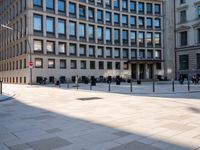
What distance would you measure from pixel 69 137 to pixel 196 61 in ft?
163

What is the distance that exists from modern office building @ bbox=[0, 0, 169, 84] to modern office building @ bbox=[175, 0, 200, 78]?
336 cm

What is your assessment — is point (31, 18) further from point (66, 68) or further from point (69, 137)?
point (69, 137)

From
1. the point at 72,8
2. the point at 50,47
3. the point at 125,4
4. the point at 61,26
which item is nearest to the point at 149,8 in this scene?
the point at 125,4

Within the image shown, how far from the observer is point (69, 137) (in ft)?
21.2

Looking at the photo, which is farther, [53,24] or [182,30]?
[182,30]

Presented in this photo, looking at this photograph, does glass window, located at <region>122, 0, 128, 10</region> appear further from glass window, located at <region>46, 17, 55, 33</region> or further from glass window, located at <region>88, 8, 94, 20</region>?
glass window, located at <region>46, 17, 55, 33</region>

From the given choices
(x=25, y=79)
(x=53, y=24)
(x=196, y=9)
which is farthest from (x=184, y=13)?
(x=25, y=79)

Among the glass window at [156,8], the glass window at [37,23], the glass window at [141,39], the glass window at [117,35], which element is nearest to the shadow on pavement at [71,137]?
the glass window at [37,23]

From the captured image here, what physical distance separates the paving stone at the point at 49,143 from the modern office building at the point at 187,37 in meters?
49.3

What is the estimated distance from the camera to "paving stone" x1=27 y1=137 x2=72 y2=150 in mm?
5656

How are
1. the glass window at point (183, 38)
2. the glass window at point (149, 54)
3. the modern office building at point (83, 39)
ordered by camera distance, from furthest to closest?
1. the glass window at point (149, 54)
2. the glass window at point (183, 38)
3. the modern office building at point (83, 39)

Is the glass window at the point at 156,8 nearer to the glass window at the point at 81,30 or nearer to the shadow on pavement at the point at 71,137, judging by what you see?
the glass window at the point at 81,30

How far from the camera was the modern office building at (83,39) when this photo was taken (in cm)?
4406

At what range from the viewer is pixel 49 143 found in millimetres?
5957
